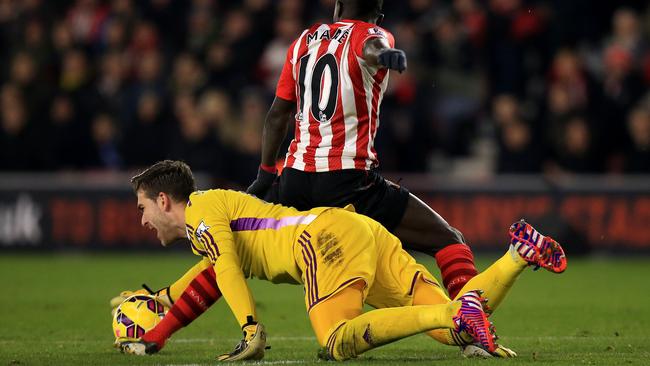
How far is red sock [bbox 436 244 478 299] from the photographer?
6988 millimetres

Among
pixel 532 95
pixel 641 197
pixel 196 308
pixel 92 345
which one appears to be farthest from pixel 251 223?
pixel 532 95

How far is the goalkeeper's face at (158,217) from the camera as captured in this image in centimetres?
686

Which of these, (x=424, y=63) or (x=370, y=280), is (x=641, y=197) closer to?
(x=424, y=63)

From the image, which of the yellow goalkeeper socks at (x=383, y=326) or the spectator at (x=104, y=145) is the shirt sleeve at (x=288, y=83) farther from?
the spectator at (x=104, y=145)

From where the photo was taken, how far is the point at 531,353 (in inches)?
265

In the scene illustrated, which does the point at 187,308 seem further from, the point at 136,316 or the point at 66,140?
the point at 66,140

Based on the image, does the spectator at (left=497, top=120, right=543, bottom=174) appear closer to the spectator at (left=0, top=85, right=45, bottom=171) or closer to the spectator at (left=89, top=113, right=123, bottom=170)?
the spectator at (left=89, top=113, right=123, bottom=170)

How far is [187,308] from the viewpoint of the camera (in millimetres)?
6789

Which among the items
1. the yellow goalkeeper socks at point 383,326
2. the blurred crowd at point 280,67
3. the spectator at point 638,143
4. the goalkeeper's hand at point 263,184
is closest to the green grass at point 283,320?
the yellow goalkeeper socks at point 383,326

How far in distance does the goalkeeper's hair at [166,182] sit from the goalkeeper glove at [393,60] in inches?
51.7

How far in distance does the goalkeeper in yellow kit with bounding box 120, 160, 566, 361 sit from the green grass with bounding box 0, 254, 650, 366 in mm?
290

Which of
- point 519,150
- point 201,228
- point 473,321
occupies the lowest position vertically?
point 519,150

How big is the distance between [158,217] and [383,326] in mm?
1587

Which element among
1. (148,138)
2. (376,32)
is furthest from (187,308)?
(148,138)
